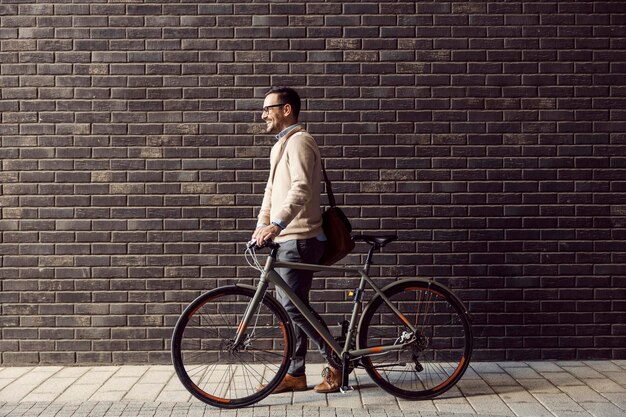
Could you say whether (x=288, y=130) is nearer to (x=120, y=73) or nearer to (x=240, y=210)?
(x=240, y=210)

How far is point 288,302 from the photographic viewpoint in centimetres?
525

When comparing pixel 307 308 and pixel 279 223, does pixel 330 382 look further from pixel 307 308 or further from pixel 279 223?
pixel 279 223

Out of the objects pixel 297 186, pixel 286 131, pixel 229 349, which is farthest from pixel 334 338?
pixel 286 131

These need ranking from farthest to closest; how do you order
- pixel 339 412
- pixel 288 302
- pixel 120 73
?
pixel 120 73
pixel 288 302
pixel 339 412

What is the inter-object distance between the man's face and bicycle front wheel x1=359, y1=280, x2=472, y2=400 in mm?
1304

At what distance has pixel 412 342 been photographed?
5.28m

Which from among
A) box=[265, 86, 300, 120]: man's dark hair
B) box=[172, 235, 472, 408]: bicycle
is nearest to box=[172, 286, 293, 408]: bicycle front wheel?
box=[172, 235, 472, 408]: bicycle

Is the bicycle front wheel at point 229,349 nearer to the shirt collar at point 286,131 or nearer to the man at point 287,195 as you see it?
the man at point 287,195

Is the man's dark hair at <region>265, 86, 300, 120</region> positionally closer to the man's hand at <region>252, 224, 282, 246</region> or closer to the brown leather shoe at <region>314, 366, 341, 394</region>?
the man's hand at <region>252, 224, 282, 246</region>

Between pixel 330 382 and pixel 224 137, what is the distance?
82.1 inches

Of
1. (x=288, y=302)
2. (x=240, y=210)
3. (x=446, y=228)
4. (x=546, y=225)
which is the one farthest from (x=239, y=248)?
(x=546, y=225)

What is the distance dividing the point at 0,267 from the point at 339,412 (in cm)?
300

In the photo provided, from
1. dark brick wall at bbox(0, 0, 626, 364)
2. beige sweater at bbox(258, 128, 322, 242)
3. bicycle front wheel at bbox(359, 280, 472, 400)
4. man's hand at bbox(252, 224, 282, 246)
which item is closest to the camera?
man's hand at bbox(252, 224, 282, 246)

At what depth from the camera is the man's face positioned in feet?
17.2
